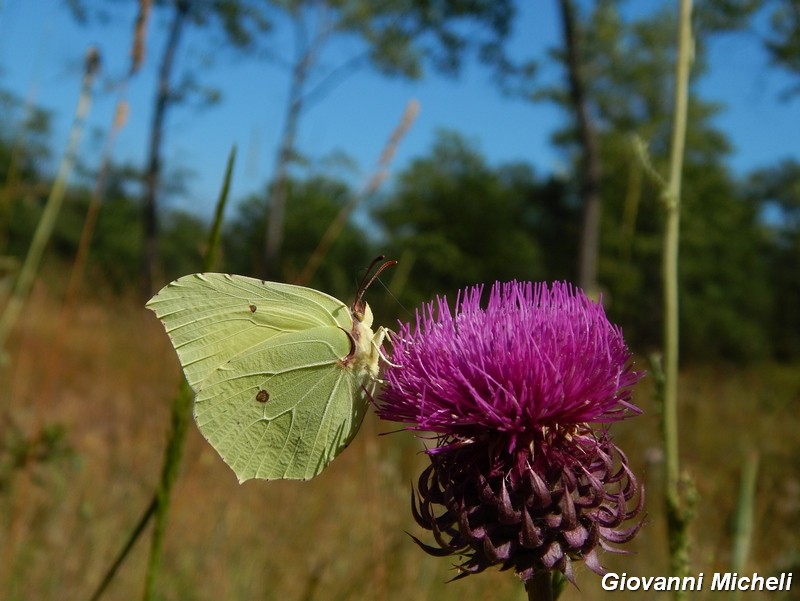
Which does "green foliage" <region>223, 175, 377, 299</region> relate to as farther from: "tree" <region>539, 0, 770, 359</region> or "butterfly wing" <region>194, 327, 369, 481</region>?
"butterfly wing" <region>194, 327, 369, 481</region>

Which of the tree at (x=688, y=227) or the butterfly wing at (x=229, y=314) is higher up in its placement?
the tree at (x=688, y=227)

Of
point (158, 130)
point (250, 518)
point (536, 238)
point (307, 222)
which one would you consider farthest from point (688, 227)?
point (250, 518)

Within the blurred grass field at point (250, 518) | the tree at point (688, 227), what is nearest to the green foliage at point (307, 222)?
the tree at point (688, 227)

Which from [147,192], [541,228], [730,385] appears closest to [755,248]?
[541,228]

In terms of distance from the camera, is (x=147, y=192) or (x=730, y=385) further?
(x=147, y=192)

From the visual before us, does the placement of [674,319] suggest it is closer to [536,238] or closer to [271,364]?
[271,364]

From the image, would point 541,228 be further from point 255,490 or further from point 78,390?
point 255,490

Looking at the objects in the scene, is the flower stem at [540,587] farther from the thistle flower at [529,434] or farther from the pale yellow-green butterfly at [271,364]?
the pale yellow-green butterfly at [271,364]

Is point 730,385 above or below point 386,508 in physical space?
above
